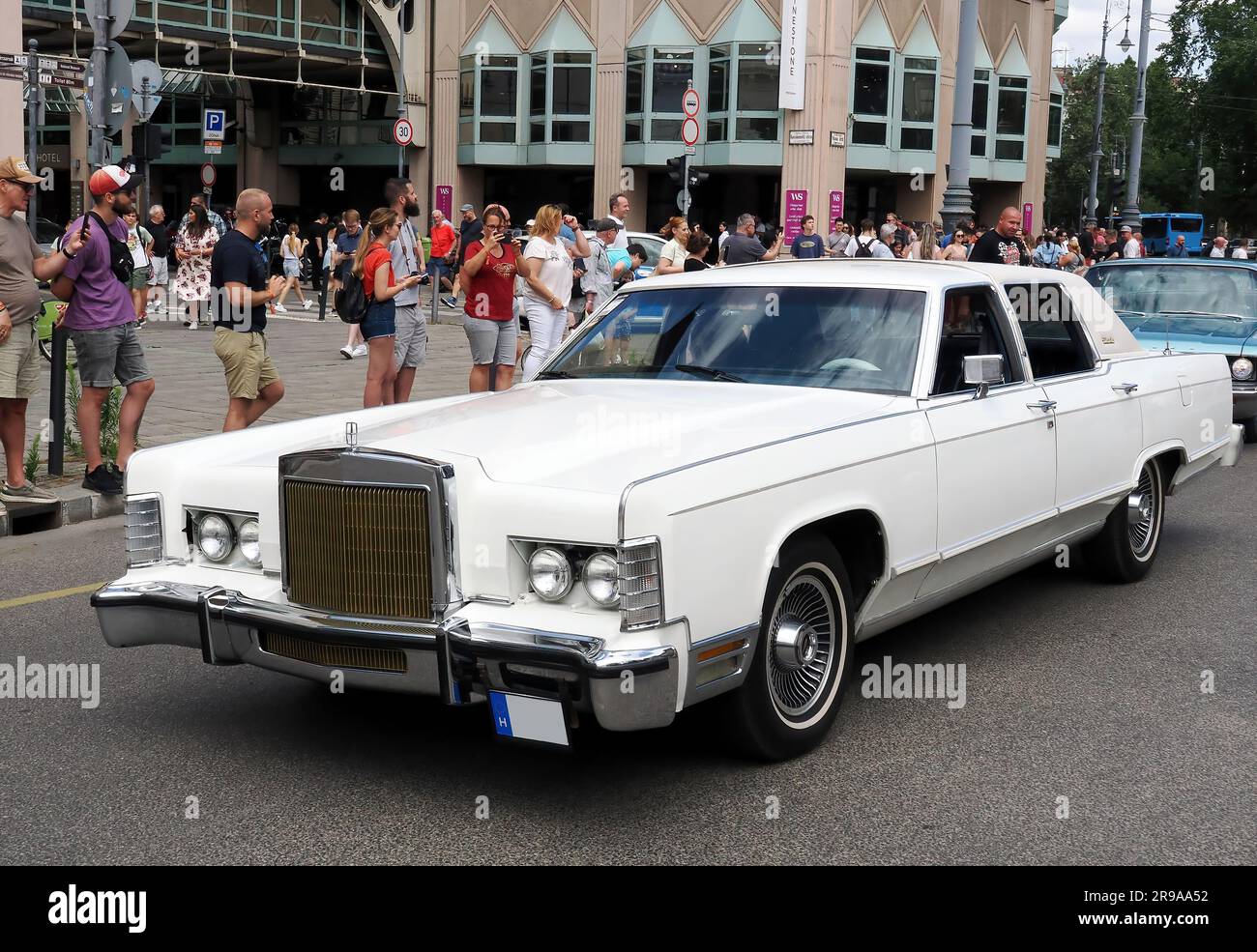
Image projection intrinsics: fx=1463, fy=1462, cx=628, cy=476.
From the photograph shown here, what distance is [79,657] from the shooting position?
5906 millimetres

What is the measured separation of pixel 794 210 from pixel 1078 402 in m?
31.2

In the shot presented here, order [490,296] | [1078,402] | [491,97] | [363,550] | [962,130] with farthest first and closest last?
1. [491,97]
2. [962,130]
3. [490,296]
4. [1078,402]
5. [363,550]

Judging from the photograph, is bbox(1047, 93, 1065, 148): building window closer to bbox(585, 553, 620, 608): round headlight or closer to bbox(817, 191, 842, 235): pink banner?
bbox(817, 191, 842, 235): pink banner

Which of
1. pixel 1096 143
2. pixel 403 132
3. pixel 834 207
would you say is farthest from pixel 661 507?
pixel 1096 143

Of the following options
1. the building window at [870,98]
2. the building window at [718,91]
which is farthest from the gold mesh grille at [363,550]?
the building window at [870,98]

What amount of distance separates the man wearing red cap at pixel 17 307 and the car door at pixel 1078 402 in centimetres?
565

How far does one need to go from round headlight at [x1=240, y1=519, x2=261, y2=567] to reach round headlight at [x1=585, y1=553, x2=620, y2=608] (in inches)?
47.4

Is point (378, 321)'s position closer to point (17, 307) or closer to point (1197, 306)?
point (17, 307)

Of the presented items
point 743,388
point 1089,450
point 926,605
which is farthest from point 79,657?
point 1089,450

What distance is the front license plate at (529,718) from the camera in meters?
3.99

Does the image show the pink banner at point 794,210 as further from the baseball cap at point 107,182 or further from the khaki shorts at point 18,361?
the khaki shorts at point 18,361

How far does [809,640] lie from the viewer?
187 inches

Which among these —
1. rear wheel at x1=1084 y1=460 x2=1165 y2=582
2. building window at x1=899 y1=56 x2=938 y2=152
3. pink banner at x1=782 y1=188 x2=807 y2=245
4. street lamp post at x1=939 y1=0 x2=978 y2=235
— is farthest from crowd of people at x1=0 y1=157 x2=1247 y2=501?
building window at x1=899 y1=56 x2=938 y2=152
